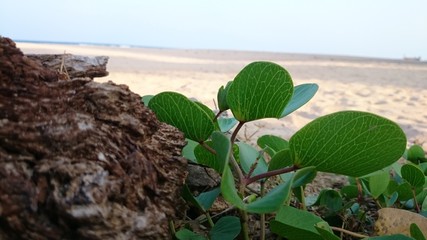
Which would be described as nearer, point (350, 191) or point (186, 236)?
point (186, 236)

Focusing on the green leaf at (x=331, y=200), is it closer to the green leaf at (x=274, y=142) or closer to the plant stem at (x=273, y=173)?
the green leaf at (x=274, y=142)

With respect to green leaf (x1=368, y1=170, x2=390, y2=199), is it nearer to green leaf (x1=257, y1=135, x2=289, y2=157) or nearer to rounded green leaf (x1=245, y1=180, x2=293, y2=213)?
green leaf (x1=257, y1=135, x2=289, y2=157)

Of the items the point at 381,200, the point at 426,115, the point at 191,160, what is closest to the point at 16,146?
the point at 191,160

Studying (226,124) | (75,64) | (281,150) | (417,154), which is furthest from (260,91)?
(417,154)

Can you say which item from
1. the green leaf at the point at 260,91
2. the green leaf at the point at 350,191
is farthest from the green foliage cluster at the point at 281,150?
the green leaf at the point at 350,191

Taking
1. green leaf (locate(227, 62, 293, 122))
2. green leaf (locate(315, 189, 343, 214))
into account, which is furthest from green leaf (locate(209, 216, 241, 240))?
green leaf (locate(315, 189, 343, 214))

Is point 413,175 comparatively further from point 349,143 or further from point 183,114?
point 183,114
